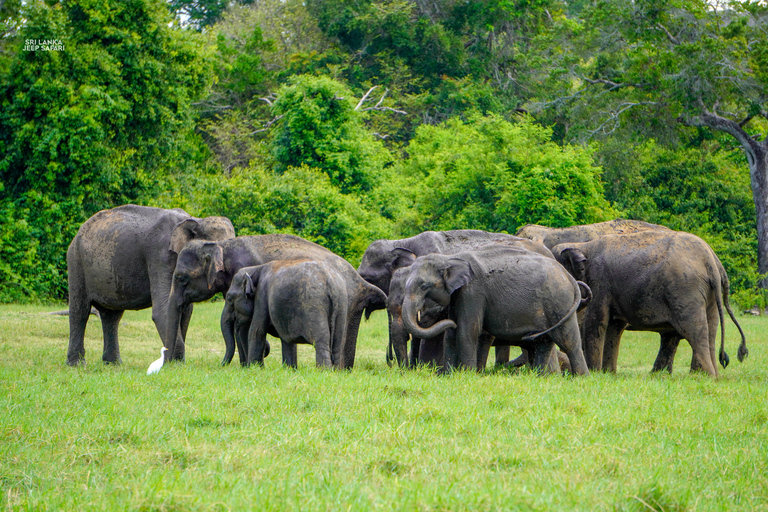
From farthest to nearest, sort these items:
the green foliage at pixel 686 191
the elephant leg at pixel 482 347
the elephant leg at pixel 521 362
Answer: the green foliage at pixel 686 191 → the elephant leg at pixel 521 362 → the elephant leg at pixel 482 347

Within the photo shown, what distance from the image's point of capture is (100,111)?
21359 millimetres

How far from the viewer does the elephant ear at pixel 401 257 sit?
11.7 metres

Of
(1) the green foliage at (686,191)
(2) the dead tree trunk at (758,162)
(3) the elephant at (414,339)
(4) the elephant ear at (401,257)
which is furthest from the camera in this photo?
(1) the green foliage at (686,191)

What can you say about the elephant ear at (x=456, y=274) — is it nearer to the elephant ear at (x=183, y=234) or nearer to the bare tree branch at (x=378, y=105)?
the elephant ear at (x=183, y=234)

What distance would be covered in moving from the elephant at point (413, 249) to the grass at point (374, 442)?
337 centimetres

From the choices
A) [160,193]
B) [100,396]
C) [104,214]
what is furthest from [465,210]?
[100,396]

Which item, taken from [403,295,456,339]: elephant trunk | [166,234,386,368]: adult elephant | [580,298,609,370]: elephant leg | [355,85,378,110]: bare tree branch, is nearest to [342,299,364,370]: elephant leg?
[166,234,386,368]: adult elephant

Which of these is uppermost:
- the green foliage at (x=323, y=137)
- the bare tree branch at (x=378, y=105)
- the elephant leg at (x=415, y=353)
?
the bare tree branch at (x=378, y=105)

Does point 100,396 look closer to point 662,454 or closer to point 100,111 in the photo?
point 662,454

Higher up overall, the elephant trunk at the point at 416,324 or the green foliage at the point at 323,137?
the green foliage at the point at 323,137

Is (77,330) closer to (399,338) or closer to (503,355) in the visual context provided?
(399,338)

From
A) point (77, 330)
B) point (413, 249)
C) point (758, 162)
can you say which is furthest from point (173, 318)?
point (758, 162)

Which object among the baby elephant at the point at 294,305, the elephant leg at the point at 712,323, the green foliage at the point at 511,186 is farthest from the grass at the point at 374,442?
the green foliage at the point at 511,186

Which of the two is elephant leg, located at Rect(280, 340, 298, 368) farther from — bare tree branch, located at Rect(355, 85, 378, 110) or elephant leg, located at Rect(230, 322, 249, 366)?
bare tree branch, located at Rect(355, 85, 378, 110)
